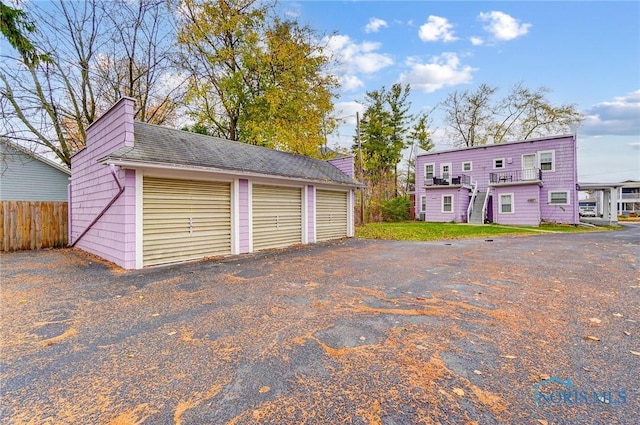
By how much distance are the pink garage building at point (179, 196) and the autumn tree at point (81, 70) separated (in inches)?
177

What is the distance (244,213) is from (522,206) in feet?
59.1

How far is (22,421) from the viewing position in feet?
5.86

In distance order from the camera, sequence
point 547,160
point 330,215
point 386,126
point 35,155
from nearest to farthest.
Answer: point 330,215 < point 35,155 < point 547,160 < point 386,126

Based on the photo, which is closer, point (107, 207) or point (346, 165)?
point (107, 207)

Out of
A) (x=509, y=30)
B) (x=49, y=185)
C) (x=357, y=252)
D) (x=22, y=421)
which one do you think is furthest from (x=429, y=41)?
(x=49, y=185)

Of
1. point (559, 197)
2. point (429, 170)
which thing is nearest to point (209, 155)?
point (429, 170)

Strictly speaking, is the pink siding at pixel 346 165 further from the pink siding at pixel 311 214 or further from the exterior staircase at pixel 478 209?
the exterior staircase at pixel 478 209

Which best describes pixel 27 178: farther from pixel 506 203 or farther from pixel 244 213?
pixel 506 203

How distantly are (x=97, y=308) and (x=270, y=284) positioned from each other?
2461 mm

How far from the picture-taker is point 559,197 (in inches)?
694

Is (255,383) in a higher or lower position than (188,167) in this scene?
lower

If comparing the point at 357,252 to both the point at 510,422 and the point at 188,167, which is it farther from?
the point at 510,422

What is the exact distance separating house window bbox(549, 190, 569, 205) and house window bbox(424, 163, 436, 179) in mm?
7643

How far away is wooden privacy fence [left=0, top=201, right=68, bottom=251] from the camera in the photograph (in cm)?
869
